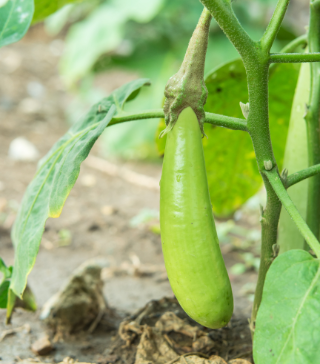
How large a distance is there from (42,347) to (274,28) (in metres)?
0.93

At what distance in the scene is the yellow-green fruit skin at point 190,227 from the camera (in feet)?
2.19

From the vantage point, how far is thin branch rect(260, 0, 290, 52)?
2.21 ft

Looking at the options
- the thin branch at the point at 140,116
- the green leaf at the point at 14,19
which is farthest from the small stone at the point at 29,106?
the thin branch at the point at 140,116

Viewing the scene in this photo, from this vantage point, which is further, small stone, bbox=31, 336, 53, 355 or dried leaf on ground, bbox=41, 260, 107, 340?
dried leaf on ground, bbox=41, 260, 107, 340

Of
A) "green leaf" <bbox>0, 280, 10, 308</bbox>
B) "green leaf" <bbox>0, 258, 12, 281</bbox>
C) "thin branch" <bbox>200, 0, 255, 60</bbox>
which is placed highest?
"thin branch" <bbox>200, 0, 255, 60</bbox>

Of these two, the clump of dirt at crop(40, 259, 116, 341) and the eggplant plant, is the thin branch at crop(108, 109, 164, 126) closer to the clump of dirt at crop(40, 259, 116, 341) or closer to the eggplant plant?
the eggplant plant

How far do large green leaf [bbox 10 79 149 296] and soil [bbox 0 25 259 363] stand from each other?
340 millimetres

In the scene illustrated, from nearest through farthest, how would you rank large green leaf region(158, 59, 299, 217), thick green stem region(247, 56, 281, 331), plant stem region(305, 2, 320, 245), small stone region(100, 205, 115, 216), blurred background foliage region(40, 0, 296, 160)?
1. thick green stem region(247, 56, 281, 331)
2. plant stem region(305, 2, 320, 245)
3. large green leaf region(158, 59, 299, 217)
4. small stone region(100, 205, 115, 216)
5. blurred background foliage region(40, 0, 296, 160)

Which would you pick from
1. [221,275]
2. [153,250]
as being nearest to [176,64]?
[153,250]

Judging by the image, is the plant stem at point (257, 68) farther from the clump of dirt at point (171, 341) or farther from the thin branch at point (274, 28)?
the clump of dirt at point (171, 341)

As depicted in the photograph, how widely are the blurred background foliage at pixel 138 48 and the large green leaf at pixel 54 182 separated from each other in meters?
2.27

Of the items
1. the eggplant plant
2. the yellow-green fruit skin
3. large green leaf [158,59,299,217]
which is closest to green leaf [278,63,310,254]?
the eggplant plant

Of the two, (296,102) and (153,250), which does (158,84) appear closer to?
(153,250)

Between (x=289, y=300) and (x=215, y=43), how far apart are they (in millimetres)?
3309
